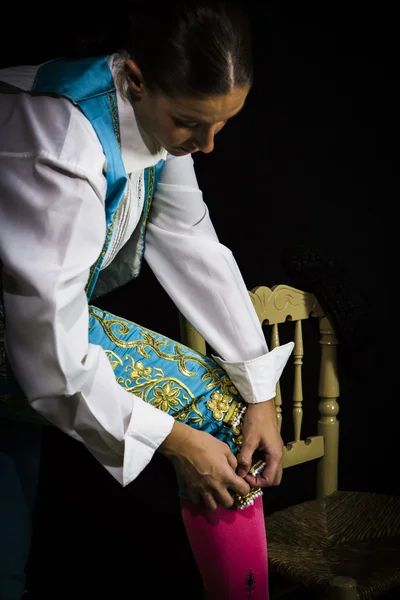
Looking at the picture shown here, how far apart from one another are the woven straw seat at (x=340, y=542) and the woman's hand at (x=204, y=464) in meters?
0.31

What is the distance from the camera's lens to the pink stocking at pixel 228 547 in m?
1.27

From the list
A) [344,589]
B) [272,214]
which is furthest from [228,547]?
[272,214]

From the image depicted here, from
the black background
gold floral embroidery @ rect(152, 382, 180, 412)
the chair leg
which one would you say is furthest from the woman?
the black background

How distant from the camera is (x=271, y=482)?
52.2 inches

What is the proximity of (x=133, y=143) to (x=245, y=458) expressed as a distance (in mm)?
478

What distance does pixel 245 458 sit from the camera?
1.27m

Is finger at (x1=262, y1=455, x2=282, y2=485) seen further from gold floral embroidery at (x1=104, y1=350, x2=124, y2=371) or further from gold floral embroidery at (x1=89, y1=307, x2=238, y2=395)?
gold floral embroidery at (x1=104, y1=350, x2=124, y2=371)

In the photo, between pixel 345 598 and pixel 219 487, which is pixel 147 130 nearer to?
pixel 219 487

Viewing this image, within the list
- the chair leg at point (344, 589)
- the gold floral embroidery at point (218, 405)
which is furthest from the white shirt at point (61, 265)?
the chair leg at point (344, 589)

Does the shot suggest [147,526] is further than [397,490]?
No

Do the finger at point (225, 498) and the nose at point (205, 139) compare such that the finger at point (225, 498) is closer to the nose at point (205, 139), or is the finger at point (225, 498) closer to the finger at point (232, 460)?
the finger at point (232, 460)

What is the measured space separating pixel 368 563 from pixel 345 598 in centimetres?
24

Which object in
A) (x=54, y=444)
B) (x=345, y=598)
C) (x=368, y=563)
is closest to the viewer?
(x=345, y=598)

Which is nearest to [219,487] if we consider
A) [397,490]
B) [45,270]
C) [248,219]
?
[45,270]
